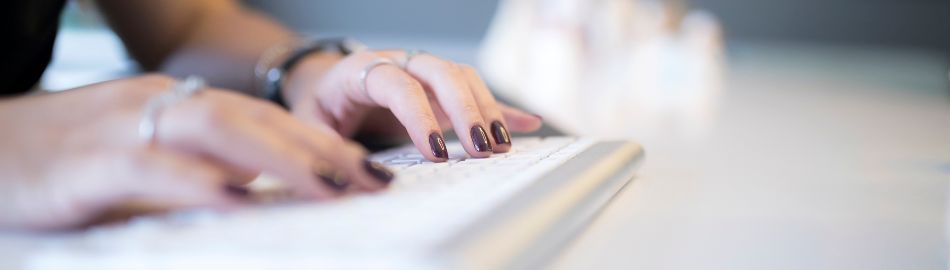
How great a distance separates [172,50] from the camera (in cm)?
116

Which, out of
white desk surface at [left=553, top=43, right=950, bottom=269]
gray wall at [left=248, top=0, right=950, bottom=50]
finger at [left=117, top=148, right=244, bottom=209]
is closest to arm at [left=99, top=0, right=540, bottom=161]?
white desk surface at [left=553, top=43, right=950, bottom=269]

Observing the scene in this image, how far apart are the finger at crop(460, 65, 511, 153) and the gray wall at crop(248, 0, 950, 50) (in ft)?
7.99

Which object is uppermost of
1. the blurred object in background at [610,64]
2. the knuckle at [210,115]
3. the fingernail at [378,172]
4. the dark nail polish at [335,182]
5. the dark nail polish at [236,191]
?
the blurred object in background at [610,64]

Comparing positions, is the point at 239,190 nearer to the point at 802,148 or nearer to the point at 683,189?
the point at 683,189

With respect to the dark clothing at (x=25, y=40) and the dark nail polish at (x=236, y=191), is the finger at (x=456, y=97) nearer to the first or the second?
the dark nail polish at (x=236, y=191)

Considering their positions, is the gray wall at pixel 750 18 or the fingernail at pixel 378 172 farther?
the gray wall at pixel 750 18

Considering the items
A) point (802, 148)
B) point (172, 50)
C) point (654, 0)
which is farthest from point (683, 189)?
point (654, 0)

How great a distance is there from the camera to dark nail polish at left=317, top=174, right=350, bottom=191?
39cm

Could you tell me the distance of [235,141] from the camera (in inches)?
15.0

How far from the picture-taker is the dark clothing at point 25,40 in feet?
2.70

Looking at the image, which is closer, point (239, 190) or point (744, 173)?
point (239, 190)

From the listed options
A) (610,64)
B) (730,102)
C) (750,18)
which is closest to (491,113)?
(730,102)

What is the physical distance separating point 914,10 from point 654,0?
2.34 ft

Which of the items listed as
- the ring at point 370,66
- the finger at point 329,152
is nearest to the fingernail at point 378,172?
the finger at point 329,152
